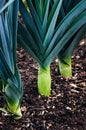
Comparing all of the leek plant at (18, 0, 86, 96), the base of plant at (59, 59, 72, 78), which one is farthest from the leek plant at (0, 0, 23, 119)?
the base of plant at (59, 59, 72, 78)

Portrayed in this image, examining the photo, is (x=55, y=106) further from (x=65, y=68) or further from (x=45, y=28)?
(x=45, y=28)

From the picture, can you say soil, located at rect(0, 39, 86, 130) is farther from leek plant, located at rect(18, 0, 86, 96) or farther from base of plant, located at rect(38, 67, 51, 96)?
leek plant, located at rect(18, 0, 86, 96)

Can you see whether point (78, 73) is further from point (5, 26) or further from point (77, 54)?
point (5, 26)

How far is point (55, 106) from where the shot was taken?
1.91 meters

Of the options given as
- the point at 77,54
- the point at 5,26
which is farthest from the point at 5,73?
the point at 77,54

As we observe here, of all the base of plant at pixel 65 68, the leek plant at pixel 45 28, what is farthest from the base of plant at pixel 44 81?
the base of plant at pixel 65 68

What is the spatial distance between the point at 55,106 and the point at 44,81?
0.15 meters

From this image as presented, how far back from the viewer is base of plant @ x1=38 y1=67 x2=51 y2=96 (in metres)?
1.87

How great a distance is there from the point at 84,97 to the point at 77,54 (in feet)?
1.81

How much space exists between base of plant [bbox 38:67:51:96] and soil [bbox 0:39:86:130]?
1.3 inches

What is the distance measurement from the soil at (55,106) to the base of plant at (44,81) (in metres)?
0.03

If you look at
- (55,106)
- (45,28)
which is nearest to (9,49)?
(45,28)

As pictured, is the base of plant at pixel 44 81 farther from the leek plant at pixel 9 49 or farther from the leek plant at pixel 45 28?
the leek plant at pixel 9 49

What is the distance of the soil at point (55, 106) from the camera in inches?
70.8
